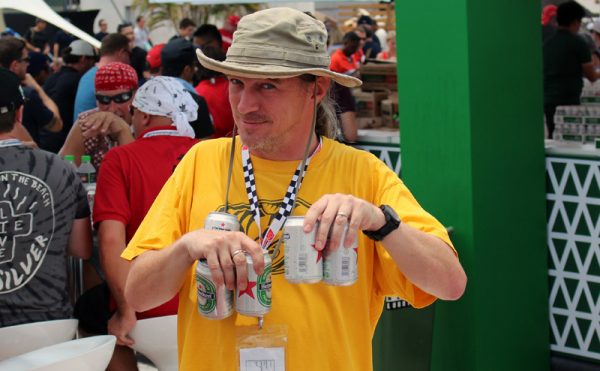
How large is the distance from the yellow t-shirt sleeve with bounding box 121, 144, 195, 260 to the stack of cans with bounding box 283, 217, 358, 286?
0.36 m

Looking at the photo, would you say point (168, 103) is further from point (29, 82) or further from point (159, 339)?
point (29, 82)

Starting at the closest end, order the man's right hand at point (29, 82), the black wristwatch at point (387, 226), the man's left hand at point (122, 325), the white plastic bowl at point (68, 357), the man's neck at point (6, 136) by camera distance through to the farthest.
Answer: the black wristwatch at point (387, 226) < the white plastic bowl at point (68, 357) < the man's neck at point (6, 136) < the man's left hand at point (122, 325) < the man's right hand at point (29, 82)

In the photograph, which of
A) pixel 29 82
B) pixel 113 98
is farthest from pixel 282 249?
pixel 29 82

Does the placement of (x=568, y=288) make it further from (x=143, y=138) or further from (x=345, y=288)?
(x=345, y=288)

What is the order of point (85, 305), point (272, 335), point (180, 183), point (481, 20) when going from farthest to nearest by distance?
1. point (481, 20)
2. point (85, 305)
3. point (180, 183)
4. point (272, 335)

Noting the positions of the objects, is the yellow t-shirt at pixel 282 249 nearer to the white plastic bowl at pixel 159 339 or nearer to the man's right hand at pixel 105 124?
the white plastic bowl at pixel 159 339

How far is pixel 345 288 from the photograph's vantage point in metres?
2.20

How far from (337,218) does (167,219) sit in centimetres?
50

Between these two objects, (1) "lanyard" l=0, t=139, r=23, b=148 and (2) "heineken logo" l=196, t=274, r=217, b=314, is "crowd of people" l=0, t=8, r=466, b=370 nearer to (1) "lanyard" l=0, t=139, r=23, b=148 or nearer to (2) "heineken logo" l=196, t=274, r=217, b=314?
(2) "heineken logo" l=196, t=274, r=217, b=314

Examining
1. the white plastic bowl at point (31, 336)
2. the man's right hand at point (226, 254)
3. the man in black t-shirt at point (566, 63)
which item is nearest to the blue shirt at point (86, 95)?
the white plastic bowl at point (31, 336)

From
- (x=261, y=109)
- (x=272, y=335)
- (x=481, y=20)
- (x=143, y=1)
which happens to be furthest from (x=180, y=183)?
(x=143, y=1)

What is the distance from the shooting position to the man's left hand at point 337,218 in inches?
75.7

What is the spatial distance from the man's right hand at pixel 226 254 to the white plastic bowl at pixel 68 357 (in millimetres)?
1504

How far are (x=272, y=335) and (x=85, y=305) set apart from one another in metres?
2.12
